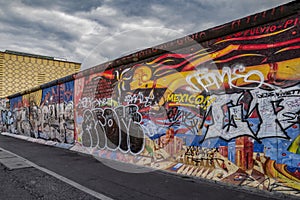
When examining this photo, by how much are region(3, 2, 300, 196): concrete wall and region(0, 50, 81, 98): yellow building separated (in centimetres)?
2433

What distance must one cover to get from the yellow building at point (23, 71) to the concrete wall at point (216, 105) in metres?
24.3

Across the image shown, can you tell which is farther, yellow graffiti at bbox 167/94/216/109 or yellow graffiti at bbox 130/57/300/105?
yellow graffiti at bbox 167/94/216/109

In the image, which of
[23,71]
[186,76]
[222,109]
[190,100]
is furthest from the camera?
[23,71]

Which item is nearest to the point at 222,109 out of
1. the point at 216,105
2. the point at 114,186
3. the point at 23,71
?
the point at 216,105

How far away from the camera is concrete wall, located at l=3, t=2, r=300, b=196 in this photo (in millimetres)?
4590

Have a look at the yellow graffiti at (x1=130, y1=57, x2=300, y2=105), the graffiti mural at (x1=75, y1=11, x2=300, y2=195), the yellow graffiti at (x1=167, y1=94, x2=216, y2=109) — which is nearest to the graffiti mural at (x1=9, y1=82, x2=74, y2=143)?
the graffiti mural at (x1=75, y1=11, x2=300, y2=195)

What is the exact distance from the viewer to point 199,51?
6.26 m

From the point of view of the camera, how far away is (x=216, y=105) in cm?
579

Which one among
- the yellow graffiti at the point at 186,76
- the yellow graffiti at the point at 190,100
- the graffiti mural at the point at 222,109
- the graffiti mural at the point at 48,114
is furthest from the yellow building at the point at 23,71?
the yellow graffiti at the point at 190,100

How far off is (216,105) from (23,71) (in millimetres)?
30269

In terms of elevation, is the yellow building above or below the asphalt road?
above

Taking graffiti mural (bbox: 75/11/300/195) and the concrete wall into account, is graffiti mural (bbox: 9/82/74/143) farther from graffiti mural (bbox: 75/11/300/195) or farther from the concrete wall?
graffiti mural (bbox: 75/11/300/195)

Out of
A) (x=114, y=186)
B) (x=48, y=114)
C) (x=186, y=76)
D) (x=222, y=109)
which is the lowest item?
(x=114, y=186)

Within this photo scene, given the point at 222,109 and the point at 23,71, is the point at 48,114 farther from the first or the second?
the point at 23,71
